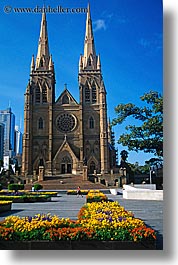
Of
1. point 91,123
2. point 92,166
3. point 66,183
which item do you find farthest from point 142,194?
point 91,123

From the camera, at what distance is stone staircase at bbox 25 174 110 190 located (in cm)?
4208

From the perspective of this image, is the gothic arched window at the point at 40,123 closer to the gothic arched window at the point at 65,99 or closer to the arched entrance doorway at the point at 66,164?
the gothic arched window at the point at 65,99

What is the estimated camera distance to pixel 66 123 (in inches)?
2277

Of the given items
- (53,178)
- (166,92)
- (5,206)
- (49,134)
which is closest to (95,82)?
(49,134)

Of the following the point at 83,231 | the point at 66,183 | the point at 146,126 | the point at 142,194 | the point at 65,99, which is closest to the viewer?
the point at 83,231

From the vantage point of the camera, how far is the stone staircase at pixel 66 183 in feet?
138

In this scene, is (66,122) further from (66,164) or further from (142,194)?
(142,194)

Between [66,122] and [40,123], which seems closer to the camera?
[40,123]

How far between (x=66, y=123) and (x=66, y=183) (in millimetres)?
14869

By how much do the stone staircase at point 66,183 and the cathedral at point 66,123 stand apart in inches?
139

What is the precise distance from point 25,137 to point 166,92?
161 feet

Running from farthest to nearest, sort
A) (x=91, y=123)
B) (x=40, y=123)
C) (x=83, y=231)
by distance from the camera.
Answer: (x=40, y=123)
(x=91, y=123)
(x=83, y=231)

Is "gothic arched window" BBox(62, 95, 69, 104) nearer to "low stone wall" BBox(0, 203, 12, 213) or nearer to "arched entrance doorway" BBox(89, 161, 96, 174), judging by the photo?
"arched entrance doorway" BBox(89, 161, 96, 174)

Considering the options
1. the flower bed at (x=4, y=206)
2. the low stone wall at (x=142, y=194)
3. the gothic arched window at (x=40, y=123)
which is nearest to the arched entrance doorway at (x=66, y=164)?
the gothic arched window at (x=40, y=123)
